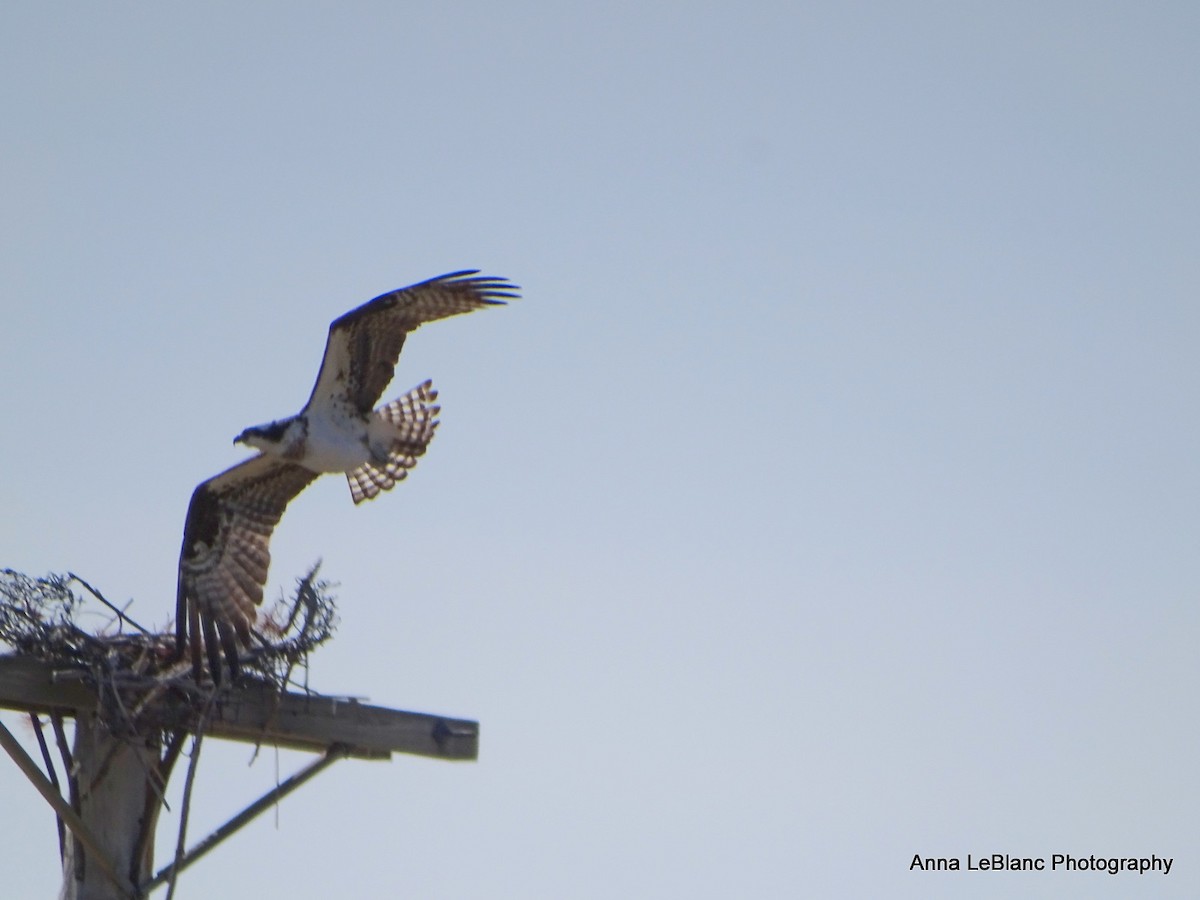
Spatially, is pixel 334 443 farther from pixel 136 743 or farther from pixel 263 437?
pixel 136 743

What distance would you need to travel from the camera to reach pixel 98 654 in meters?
5.60

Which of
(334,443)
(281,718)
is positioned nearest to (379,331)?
(334,443)

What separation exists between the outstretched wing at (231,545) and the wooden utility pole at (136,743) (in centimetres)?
82

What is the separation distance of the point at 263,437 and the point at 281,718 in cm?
247

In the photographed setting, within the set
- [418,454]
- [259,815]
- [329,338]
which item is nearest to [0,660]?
[259,815]

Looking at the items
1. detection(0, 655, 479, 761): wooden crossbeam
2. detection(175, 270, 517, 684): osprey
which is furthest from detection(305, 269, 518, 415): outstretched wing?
detection(0, 655, 479, 761): wooden crossbeam

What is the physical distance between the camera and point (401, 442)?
852cm

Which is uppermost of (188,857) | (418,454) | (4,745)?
(418,454)

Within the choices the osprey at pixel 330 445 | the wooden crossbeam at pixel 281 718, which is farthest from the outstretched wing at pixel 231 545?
the wooden crossbeam at pixel 281 718

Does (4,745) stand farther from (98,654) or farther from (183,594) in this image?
(183,594)

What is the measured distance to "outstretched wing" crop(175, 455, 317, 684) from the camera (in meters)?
6.73

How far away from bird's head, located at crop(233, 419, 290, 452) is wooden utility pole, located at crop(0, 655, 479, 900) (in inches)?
92.3

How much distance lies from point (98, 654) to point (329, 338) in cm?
237

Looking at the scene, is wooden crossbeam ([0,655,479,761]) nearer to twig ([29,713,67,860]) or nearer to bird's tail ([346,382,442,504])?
twig ([29,713,67,860])
